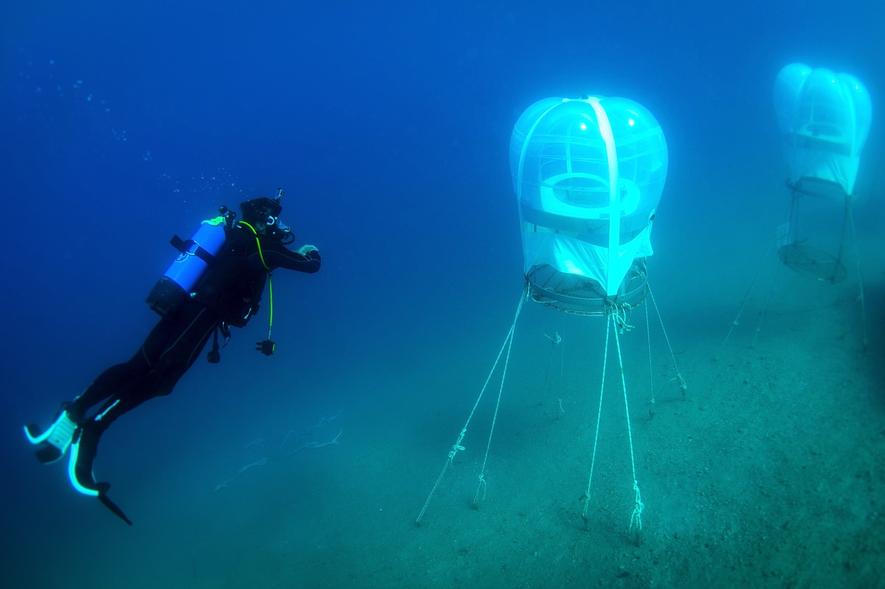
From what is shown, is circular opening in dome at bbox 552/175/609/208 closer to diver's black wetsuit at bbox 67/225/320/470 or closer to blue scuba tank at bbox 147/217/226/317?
diver's black wetsuit at bbox 67/225/320/470

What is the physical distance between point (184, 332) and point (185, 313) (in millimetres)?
228

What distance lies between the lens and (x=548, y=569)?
5.58 m

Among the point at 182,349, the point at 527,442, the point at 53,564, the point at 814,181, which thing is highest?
the point at 814,181

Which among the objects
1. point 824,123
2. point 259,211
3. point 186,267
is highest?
point 824,123

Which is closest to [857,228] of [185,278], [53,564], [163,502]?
[185,278]

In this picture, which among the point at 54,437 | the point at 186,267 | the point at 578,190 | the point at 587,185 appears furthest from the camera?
the point at 587,185

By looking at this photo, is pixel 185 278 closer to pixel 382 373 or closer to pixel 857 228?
pixel 382 373

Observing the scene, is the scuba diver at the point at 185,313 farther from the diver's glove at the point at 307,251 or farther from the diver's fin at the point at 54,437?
the diver's glove at the point at 307,251

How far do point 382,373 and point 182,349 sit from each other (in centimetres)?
942

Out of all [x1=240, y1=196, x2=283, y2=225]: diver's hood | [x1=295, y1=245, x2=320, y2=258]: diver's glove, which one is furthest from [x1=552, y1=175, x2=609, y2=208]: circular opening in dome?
[x1=240, y1=196, x2=283, y2=225]: diver's hood

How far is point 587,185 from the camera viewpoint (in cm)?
593

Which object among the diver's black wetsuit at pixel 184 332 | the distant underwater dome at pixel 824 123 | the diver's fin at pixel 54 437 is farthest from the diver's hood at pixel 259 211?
the distant underwater dome at pixel 824 123

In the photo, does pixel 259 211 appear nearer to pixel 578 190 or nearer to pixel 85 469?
pixel 85 469

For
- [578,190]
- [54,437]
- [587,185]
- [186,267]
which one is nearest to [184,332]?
[186,267]
